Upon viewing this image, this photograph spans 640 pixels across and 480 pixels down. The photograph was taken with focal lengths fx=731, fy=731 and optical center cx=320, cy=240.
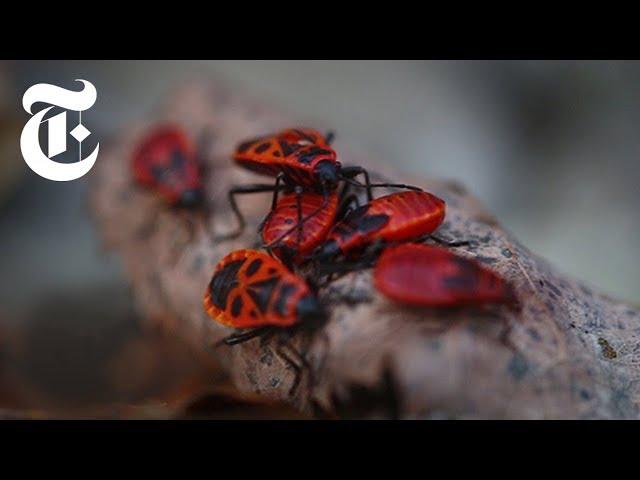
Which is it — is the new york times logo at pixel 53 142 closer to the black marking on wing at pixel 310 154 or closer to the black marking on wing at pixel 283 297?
the black marking on wing at pixel 310 154

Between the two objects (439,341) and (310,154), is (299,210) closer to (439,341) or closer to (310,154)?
(310,154)

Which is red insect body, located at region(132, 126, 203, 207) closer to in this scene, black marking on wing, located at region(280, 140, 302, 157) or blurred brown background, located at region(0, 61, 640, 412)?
blurred brown background, located at region(0, 61, 640, 412)

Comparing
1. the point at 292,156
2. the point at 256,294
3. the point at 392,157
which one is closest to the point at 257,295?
the point at 256,294

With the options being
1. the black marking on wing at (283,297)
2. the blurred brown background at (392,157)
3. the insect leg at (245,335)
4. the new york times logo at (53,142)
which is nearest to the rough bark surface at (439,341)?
the insect leg at (245,335)

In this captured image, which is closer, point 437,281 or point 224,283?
point 437,281

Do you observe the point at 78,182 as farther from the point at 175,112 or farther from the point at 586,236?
the point at 586,236

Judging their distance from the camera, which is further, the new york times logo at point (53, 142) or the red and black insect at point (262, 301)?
the new york times logo at point (53, 142)
